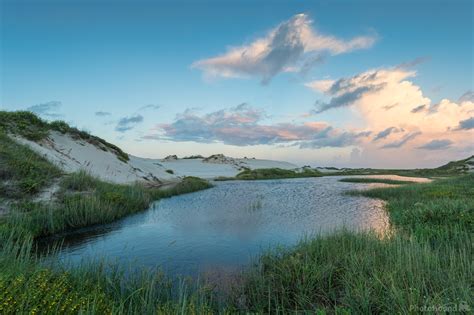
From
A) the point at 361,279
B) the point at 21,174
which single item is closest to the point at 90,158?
the point at 21,174

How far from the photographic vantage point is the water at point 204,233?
935 cm

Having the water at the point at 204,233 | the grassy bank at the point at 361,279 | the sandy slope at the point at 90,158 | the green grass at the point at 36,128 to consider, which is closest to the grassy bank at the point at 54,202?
the water at the point at 204,233

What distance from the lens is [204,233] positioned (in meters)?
13.0

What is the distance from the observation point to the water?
9.35m

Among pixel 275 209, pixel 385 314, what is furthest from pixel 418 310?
pixel 275 209

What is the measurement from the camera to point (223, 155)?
320ft

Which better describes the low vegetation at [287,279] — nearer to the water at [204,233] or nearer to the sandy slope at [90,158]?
the water at [204,233]

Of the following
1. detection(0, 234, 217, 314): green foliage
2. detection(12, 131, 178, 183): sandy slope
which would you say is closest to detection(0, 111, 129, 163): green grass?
detection(12, 131, 178, 183): sandy slope

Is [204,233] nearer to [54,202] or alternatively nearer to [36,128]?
[54,202]

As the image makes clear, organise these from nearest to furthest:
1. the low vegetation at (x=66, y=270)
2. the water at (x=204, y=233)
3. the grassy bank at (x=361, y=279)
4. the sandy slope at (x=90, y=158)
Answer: the low vegetation at (x=66, y=270) < the grassy bank at (x=361, y=279) < the water at (x=204, y=233) < the sandy slope at (x=90, y=158)

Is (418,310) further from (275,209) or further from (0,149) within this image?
(0,149)

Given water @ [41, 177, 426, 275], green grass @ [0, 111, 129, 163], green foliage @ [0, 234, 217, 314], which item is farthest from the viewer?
green grass @ [0, 111, 129, 163]

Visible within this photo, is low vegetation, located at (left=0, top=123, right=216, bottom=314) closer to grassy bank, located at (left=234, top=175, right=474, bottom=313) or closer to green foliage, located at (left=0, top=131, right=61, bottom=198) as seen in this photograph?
green foliage, located at (left=0, top=131, right=61, bottom=198)

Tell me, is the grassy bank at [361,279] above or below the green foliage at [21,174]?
below
